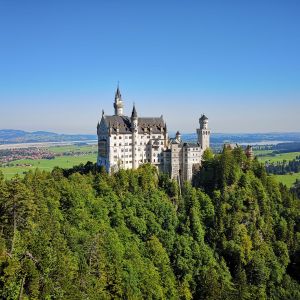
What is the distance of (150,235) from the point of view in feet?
318

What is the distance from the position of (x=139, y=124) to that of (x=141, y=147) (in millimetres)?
6871

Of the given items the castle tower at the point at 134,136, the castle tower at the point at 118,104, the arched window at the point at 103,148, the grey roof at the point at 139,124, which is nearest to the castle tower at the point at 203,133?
the grey roof at the point at 139,124

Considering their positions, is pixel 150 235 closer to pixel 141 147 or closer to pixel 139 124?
pixel 141 147

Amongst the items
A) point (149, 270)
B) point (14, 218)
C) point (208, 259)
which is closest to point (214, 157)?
point (208, 259)

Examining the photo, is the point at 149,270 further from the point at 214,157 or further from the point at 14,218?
the point at 214,157

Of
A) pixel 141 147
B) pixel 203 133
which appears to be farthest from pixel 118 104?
pixel 203 133

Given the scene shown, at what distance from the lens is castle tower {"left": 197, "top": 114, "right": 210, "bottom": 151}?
422 feet

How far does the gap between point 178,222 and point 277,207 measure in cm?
3518

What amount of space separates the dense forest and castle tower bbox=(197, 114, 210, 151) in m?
4.97

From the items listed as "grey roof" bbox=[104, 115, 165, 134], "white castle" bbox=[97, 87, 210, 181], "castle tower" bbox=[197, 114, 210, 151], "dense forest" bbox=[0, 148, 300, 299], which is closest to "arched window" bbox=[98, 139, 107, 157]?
"white castle" bbox=[97, 87, 210, 181]

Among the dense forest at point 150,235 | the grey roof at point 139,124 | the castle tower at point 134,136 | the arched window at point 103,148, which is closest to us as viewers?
the dense forest at point 150,235

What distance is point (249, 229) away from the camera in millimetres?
110812

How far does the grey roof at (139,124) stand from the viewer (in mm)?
115062

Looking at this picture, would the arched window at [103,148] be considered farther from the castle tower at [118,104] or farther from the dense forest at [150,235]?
the castle tower at [118,104]
